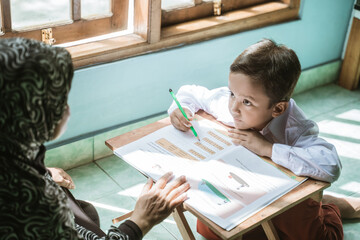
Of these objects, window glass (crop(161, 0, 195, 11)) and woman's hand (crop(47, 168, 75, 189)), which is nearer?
woman's hand (crop(47, 168, 75, 189))

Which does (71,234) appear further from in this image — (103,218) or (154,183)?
(103,218)

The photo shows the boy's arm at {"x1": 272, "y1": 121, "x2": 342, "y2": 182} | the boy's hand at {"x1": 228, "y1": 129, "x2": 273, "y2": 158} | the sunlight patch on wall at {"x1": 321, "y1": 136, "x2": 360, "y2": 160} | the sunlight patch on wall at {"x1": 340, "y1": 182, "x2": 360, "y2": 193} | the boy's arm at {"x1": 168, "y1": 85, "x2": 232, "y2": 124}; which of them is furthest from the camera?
the sunlight patch on wall at {"x1": 321, "y1": 136, "x2": 360, "y2": 160}

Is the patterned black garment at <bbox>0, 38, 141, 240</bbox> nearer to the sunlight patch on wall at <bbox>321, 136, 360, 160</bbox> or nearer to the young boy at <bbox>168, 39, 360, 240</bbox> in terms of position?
the young boy at <bbox>168, 39, 360, 240</bbox>

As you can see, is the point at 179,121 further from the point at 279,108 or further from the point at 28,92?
the point at 28,92

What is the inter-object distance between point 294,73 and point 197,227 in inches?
39.9

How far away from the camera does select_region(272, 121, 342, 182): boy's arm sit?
1.73m

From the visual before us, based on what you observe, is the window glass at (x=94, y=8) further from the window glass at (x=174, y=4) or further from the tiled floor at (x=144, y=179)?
the tiled floor at (x=144, y=179)

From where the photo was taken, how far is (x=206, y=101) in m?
2.13

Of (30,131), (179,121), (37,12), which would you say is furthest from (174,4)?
(30,131)

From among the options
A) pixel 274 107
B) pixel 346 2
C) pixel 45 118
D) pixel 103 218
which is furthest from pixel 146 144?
pixel 346 2

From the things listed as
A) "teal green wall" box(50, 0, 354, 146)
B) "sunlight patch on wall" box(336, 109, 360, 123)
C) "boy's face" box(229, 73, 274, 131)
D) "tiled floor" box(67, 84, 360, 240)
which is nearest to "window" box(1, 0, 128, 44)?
"teal green wall" box(50, 0, 354, 146)

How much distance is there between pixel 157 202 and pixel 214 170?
254 mm

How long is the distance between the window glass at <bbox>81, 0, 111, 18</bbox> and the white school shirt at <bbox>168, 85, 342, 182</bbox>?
2.99 feet

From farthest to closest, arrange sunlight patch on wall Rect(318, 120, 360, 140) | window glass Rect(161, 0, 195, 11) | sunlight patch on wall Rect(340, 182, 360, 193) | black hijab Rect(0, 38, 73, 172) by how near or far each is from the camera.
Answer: sunlight patch on wall Rect(318, 120, 360, 140)
window glass Rect(161, 0, 195, 11)
sunlight patch on wall Rect(340, 182, 360, 193)
black hijab Rect(0, 38, 73, 172)
